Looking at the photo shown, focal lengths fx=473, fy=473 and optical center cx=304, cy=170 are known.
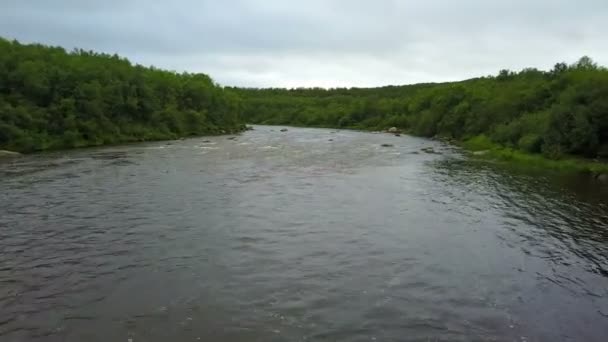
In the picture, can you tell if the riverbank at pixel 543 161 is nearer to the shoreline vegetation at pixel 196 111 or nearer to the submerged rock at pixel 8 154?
the shoreline vegetation at pixel 196 111

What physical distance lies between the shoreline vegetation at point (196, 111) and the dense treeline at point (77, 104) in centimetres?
14

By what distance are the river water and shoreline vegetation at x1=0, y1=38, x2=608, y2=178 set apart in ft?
42.4

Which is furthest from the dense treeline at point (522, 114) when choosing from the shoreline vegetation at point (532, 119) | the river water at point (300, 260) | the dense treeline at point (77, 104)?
the dense treeline at point (77, 104)

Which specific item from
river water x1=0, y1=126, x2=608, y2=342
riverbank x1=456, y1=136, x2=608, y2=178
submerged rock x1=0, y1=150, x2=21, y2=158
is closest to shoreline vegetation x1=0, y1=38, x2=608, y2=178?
riverbank x1=456, y1=136, x2=608, y2=178

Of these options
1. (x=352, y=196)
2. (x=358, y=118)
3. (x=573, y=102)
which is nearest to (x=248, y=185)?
(x=352, y=196)

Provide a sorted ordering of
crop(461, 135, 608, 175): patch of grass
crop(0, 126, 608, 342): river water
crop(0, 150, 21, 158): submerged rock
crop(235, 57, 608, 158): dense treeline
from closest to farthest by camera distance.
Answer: crop(0, 126, 608, 342): river water → crop(461, 135, 608, 175): patch of grass → crop(235, 57, 608, 158): dense treeline → crop(0, 150, 21, 158): submerged rock

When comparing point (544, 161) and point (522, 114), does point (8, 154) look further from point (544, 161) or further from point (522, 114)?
point (522, 114)

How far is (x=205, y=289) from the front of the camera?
14.2m

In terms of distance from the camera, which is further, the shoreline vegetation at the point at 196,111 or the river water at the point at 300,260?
the shoreline vegetation at the point at 196,111

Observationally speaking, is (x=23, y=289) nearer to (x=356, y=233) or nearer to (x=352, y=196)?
(x=356, y=233)

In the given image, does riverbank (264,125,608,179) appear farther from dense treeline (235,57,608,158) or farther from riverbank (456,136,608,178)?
dense treeline (235,57,608,158)

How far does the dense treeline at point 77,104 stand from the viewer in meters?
59.1

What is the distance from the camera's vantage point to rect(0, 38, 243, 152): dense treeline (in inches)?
2327

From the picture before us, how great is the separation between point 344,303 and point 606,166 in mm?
34542
